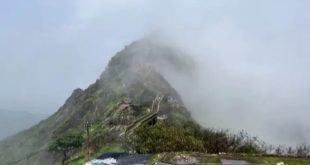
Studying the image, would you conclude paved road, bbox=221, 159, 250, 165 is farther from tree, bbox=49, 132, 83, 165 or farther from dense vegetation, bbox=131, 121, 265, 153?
tree, bbox=49, 132, 83, 165

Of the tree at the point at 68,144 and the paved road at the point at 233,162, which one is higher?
the tree at the point at 68,144

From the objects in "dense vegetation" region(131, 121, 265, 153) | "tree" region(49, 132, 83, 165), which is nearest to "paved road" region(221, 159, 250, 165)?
"dense vegetation" region(131, 121, 265, 153)

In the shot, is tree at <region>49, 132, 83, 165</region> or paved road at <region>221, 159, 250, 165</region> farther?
tree at <region>49, 132, 83, 165</region>

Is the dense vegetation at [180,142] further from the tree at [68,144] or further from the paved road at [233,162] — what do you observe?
the tree at [68,144]

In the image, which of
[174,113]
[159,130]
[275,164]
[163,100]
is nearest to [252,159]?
[275,164]

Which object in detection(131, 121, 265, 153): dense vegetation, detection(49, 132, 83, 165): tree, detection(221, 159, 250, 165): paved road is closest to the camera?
detection(221, 159, 250, 165): paved road

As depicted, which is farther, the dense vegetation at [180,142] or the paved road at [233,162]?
the dense vegetation at [180,142]

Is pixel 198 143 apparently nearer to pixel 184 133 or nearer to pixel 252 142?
pixel 184 133

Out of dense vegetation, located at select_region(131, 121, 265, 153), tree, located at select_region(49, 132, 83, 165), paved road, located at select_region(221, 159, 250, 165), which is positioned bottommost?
paved road, located at select_region(221, 159, 250, 165)

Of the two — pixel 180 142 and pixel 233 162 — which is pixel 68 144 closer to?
pixel 180 142

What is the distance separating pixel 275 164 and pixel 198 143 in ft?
89.4

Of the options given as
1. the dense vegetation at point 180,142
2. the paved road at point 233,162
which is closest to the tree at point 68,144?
the dense vegetation at point 180,142

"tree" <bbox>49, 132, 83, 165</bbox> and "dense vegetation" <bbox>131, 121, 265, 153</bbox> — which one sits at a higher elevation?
"tree" <bbox>49, 132, 83, 165</bbox>

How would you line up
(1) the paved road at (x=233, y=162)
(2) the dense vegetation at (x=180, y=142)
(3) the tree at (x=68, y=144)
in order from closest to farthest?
(1) the paved road at (x=233, y=162) → (2) the dense vegetation at (x=180, y=142) → (3) the tree at (x=68, y=144)
